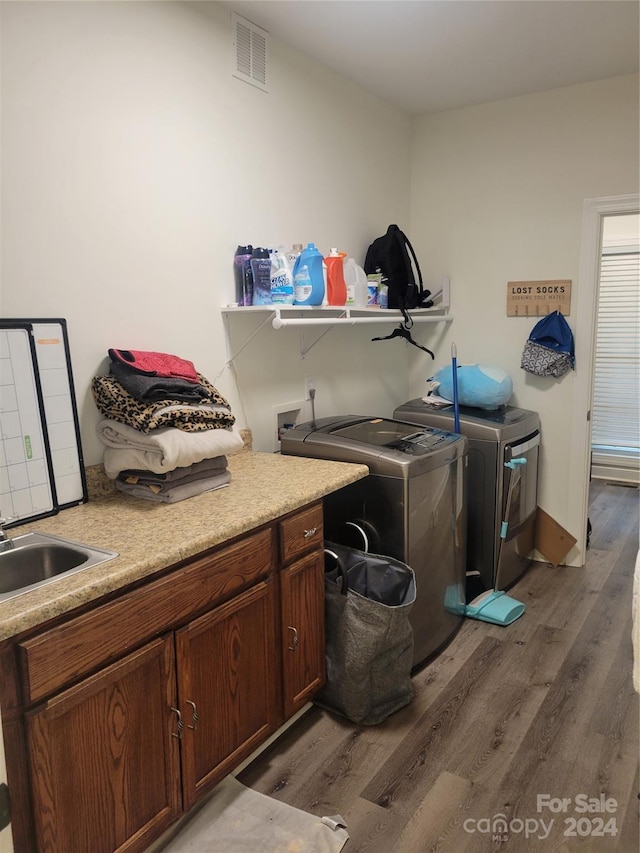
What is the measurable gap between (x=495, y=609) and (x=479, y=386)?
1110 millimetres

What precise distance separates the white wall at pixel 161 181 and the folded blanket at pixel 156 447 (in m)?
0.09

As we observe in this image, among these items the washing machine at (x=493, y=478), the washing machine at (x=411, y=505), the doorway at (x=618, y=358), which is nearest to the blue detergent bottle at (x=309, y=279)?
the washing machine at (x=411, y=505)

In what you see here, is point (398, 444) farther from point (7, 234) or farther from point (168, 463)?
point (7, 234)

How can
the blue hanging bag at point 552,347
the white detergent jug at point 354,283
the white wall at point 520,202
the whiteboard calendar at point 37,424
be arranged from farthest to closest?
the blue hanging bag at point 552,347
the white wall at point 520,202
the white detergent jug at point 354,283
the whiteboard calendar at point 37,424

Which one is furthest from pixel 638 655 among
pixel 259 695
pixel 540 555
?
pixel 540 555

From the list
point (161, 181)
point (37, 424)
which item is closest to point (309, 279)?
point (161, 181)

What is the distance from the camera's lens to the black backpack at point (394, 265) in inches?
127

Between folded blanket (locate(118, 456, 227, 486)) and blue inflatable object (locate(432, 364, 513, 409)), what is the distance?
5.48 ft

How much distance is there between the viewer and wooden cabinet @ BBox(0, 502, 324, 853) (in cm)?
127

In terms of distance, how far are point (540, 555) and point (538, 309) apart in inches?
55.5

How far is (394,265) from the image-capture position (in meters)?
3.24

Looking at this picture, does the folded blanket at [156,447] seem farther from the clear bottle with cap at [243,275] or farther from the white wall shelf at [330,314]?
the clear bottle with cap at [243,275]

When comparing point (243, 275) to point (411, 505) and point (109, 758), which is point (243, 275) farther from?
point (109, 758)

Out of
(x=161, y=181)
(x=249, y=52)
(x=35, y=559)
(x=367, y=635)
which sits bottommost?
(x=367, y=635)
